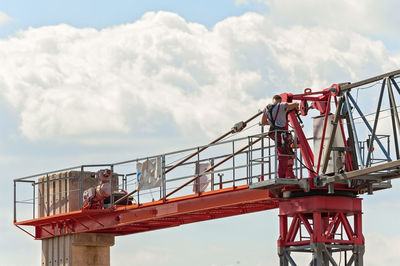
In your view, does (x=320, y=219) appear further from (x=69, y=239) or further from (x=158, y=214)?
(x=69, y=239)

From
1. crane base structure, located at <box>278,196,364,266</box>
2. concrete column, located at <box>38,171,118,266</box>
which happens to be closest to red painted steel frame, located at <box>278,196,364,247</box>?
crane base structure, located at <box>278,196,364,266</box>

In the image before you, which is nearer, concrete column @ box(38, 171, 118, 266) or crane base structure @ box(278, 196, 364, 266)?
crane base structure @ box(278, 196, 364, 266)

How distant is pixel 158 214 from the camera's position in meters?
37.2

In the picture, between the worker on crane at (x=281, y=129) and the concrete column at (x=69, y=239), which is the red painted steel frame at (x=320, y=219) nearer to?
the worker on crane at (x=281, y=129)

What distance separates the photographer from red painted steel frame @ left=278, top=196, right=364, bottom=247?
31.2m

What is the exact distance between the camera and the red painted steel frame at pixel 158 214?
110ft

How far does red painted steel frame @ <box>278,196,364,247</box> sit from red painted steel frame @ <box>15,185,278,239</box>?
0.90 metres

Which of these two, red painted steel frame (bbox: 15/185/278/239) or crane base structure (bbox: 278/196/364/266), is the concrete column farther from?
crane base structure (bbox: 278/196/364/266)

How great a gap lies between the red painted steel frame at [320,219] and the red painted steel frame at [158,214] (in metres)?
0.90

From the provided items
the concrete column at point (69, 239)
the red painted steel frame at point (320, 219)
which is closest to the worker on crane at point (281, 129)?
the red painted steel frame at point (320, 219)

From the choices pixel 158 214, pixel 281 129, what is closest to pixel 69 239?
pixel 158 214

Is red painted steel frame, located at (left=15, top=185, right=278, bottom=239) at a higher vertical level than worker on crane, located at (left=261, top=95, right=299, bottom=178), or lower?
lower

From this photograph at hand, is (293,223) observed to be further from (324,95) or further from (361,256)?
(324,95)

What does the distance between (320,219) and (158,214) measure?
8.07 meters
